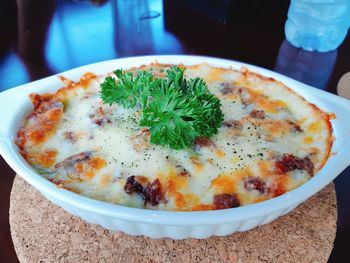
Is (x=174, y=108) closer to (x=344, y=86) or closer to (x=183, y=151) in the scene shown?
(x=183, y=151)

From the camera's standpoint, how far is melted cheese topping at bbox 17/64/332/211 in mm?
1131

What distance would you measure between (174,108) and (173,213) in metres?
0.35

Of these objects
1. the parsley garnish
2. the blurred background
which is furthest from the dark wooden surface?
the parsley garnish

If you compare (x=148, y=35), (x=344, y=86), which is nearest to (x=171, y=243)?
(x=344, y=86)

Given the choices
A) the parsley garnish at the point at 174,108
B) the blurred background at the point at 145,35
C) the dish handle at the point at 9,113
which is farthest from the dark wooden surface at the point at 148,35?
the parsley garnish at the point at 174,108

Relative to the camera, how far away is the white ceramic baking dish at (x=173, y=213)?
1000mm

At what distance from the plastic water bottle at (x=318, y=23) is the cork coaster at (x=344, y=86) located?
1.43 ft

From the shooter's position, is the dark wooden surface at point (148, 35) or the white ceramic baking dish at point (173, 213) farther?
the dark wooden surface at point (148, 35)

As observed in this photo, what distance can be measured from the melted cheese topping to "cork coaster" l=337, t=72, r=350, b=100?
0.68m

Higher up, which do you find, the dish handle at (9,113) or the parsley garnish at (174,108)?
the parsley garnish at (174,108)

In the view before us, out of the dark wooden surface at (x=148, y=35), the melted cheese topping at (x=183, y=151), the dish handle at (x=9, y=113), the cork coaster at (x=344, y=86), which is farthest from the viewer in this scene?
the dark wooden surface at (x=148, y=35)

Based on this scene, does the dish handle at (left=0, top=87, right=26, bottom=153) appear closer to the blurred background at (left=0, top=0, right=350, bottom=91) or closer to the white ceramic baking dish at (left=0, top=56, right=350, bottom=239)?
the white ceramic baking dish at (left=0, top=56, right=350, bottom=239)

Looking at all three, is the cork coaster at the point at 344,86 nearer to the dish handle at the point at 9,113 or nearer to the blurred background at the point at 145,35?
the blurred background at the point at 145,35

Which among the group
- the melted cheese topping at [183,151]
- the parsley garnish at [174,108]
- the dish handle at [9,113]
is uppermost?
the parsley garnish at [174,108]
